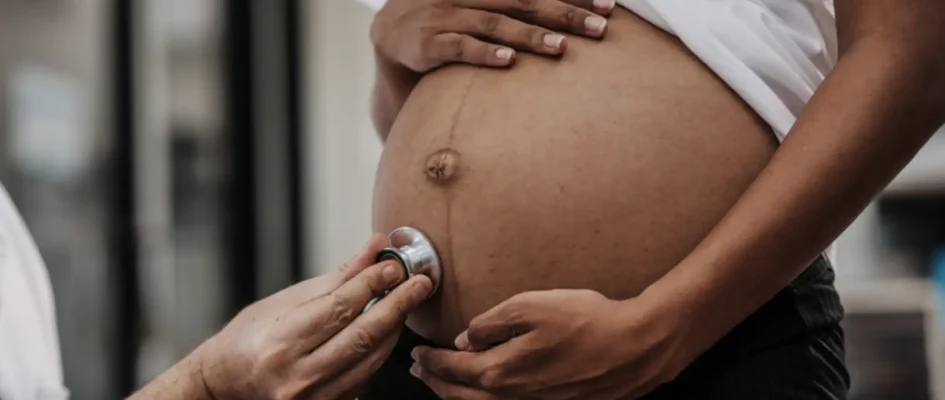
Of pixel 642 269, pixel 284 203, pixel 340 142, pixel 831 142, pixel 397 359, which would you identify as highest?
pixel 831 142

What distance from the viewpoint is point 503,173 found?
0.65m

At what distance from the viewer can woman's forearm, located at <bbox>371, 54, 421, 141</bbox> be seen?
86 cm

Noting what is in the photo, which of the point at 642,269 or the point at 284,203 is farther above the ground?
the point at 642,269

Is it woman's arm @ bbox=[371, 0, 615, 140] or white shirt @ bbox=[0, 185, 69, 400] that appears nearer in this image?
woman's arm @ bbox=[371, 0, 615, 140]

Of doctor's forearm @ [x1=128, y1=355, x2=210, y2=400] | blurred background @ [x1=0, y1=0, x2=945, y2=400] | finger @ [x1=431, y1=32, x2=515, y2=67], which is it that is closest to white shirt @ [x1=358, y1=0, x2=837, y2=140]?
finger @ [x1=431, y1=32, x2=515, y2=67]

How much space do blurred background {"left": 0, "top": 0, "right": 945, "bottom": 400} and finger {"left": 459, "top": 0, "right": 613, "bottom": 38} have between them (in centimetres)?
164

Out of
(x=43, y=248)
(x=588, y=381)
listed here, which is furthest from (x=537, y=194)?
(x=43, y=248)

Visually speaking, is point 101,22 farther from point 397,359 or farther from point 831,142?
point 831,142

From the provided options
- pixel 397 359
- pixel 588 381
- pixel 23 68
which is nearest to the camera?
pixel 588 381

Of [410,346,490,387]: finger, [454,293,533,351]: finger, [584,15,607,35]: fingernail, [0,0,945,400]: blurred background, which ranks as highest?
[584,15,607,35]: fingernail

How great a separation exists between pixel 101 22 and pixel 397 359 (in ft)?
5.64

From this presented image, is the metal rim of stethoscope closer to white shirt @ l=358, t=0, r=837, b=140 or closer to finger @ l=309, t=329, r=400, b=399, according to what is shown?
finger @ l=309, t=329, r=400, b=399

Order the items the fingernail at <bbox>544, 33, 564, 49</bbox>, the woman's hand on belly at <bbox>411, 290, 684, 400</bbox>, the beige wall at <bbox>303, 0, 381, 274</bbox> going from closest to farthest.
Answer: the woman's hand on belly at <bbox>411, 290, 684, 400</bbox>, the fingernail at <bbox>544, 33, 564, 49</bbox>, the beige wall at <bbox>303, 0, 381, 274</bbox>

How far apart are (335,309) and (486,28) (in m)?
0.25
